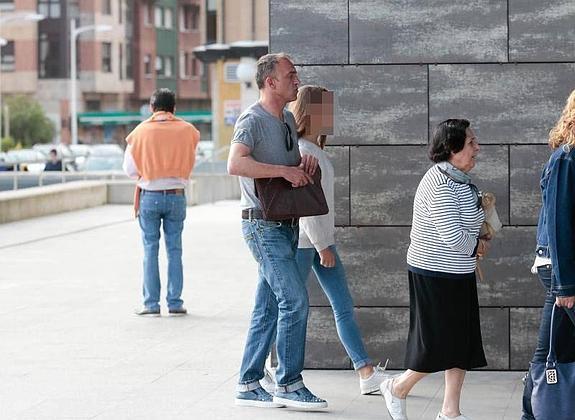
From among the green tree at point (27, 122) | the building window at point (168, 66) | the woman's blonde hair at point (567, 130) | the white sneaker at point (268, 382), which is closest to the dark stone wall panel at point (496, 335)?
the white sneaker at point (268, 382)

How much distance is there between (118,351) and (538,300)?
294 centimetres

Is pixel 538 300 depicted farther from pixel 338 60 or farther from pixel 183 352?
pixel 183 352

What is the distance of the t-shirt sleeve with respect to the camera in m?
7.68

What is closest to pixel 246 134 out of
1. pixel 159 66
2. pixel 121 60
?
pixel 121 60

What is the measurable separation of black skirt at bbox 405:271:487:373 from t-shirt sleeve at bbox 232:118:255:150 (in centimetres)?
112

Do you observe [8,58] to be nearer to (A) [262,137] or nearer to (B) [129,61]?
(B) [129,61]

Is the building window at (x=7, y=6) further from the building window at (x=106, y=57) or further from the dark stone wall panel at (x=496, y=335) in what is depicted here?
the dark stone wall panel at (x=496, y=335)

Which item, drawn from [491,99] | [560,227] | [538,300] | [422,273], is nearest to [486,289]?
[538,300]

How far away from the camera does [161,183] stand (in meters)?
12.0

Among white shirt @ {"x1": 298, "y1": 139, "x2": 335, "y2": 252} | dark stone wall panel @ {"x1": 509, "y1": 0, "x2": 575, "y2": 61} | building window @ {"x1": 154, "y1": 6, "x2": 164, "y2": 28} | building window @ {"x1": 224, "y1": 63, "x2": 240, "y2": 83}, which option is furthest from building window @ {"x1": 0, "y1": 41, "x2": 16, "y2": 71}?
white shirt @ {"x1": 298, "y1": 139, "x2": 335, "y2": 252}

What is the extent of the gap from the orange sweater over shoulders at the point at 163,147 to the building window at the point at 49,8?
73148 millimetres

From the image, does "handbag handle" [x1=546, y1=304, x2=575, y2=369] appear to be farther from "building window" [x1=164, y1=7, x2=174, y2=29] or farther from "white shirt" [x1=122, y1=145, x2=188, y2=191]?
"building window" [x1=164, y1=7, x2=174, y2=29]

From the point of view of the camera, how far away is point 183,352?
10078 mm

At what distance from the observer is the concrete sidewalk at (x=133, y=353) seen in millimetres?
7973
